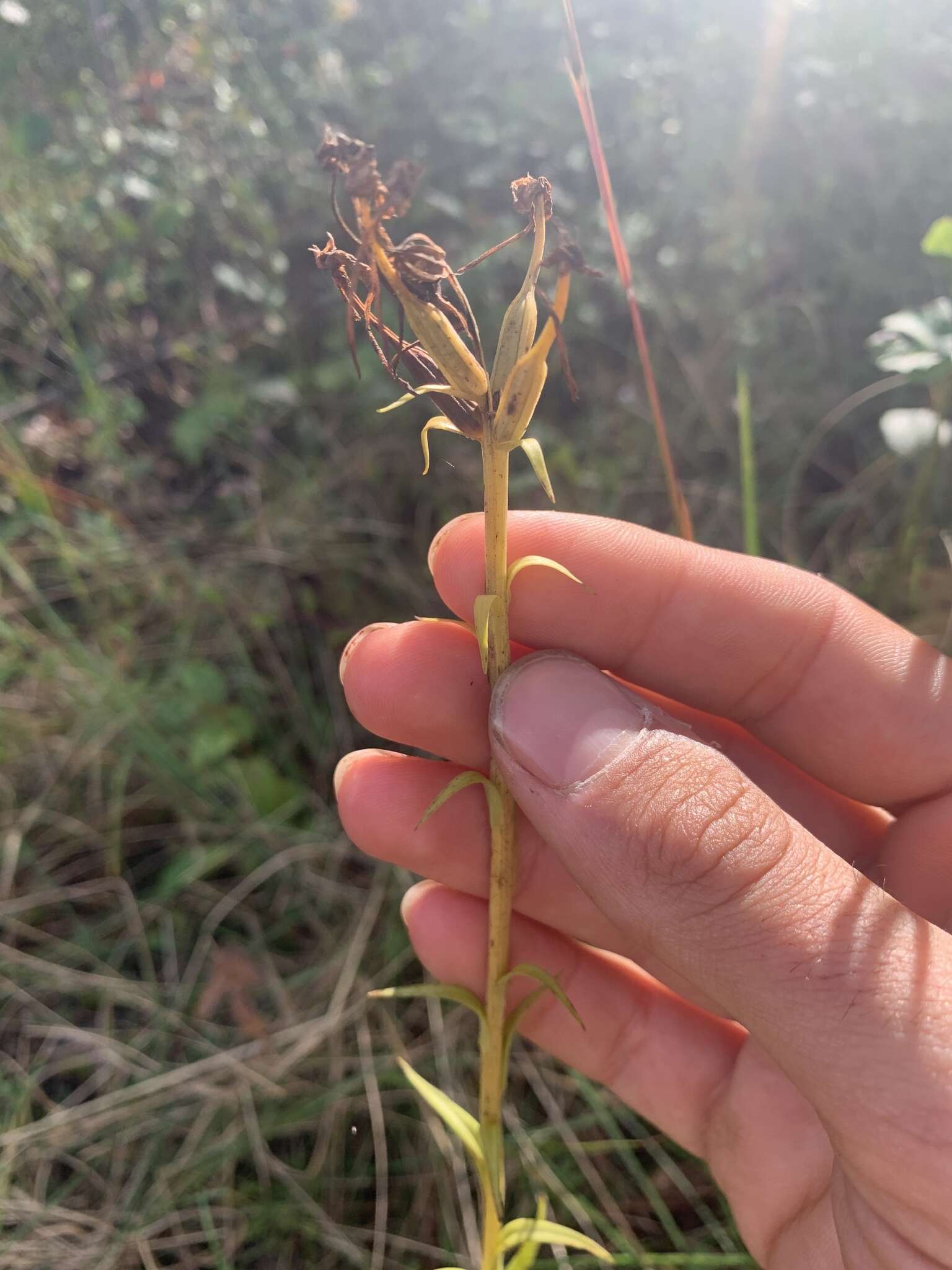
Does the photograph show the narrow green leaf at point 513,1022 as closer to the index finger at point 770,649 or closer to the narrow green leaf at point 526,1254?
the narrow green leaf at point 526,1254

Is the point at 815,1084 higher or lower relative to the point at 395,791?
lower

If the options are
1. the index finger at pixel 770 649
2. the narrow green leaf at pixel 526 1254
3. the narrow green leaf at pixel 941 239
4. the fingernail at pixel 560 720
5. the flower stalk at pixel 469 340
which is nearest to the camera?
the flower stalk at pixel 469 340

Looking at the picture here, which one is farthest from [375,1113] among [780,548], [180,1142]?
[780,548]

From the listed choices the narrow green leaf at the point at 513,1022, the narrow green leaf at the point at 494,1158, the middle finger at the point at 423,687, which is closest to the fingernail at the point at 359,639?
the middle finger at the point at 423,687

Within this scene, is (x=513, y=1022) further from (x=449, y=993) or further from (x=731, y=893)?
(x=731, y=893)

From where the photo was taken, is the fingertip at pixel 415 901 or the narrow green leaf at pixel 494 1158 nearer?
the narrow green leaf at pixel 494 1158

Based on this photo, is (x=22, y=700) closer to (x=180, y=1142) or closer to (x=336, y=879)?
(x=336, y=879)

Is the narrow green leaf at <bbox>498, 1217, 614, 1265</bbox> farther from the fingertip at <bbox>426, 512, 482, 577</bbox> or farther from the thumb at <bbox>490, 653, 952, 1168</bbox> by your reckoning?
the fingertip at <bbox>426, 512, 482, 577</bbox>
